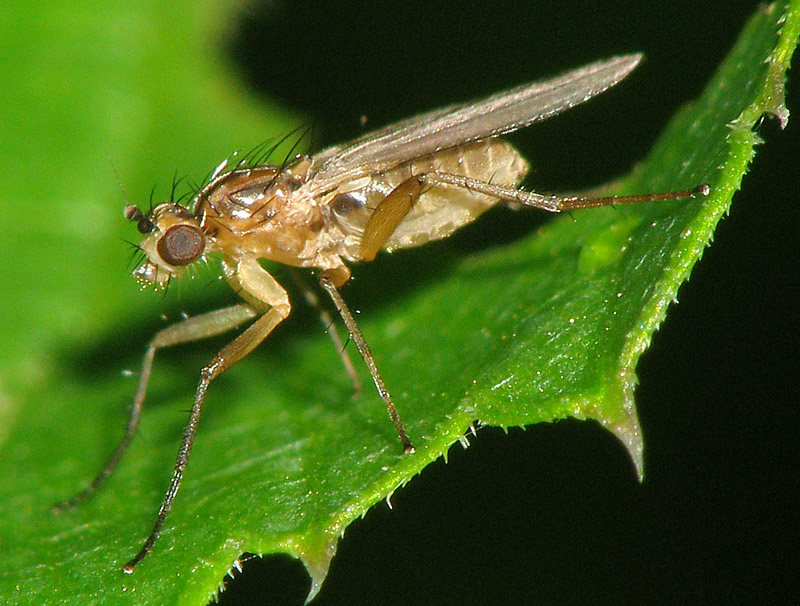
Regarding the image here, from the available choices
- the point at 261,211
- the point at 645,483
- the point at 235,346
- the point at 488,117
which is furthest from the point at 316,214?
the point at 645,483

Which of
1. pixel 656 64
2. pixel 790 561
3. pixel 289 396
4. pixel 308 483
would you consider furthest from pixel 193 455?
pixel 656 64

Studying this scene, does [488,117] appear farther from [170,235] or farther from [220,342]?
[220,342]

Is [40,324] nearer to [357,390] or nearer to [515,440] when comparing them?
[357,390]

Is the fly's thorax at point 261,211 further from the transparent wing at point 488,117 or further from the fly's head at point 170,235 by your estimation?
the transparent wing at point 488,117

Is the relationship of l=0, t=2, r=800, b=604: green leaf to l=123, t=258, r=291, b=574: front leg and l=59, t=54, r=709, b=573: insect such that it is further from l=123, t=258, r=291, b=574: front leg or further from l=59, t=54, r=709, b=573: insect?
l=59, t=54, r=709, b=573: insect

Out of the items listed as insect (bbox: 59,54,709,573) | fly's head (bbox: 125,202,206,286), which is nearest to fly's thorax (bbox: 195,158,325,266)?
insect (bbox: 59,54,709,573)
